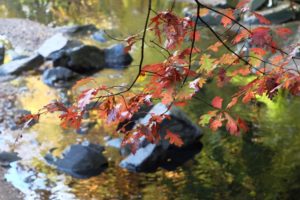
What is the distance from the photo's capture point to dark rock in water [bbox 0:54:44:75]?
40.1 feet

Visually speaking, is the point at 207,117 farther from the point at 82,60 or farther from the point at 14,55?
the point at 14,55

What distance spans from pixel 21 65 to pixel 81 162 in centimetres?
633

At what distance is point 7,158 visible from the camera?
7.26 metres

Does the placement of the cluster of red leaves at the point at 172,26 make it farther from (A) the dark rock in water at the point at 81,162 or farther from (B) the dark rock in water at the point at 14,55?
(B) the dark rock in water at the point at 14,55

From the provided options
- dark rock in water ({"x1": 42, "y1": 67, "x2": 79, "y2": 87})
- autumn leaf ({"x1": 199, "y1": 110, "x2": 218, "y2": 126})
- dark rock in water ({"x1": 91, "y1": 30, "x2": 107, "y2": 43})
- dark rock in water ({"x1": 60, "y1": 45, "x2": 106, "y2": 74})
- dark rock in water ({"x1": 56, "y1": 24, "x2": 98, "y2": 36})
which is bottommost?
autumn leaf ({"x1": 199, "y1": 110, "x2": 218, "y2": 126})

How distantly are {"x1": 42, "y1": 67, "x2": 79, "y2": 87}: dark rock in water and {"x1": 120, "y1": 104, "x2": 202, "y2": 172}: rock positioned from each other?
4624mm

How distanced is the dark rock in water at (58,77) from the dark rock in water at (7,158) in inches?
164

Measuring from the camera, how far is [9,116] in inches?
356

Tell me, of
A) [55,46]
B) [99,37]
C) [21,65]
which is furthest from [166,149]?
[99,37]

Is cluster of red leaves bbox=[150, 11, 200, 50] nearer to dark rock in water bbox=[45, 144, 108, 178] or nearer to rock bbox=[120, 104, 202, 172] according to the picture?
rock bbox=[120, 104, 202, 172]

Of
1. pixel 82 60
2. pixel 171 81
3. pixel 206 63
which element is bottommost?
pixel 171 81

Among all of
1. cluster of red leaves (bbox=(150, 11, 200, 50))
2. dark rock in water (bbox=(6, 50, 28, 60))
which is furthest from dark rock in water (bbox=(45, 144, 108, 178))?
dark rock in water (bbox=(6, 50, 28, 60))

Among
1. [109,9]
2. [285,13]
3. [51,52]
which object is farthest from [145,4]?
[51,52]

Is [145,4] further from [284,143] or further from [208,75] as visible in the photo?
[208,75]
